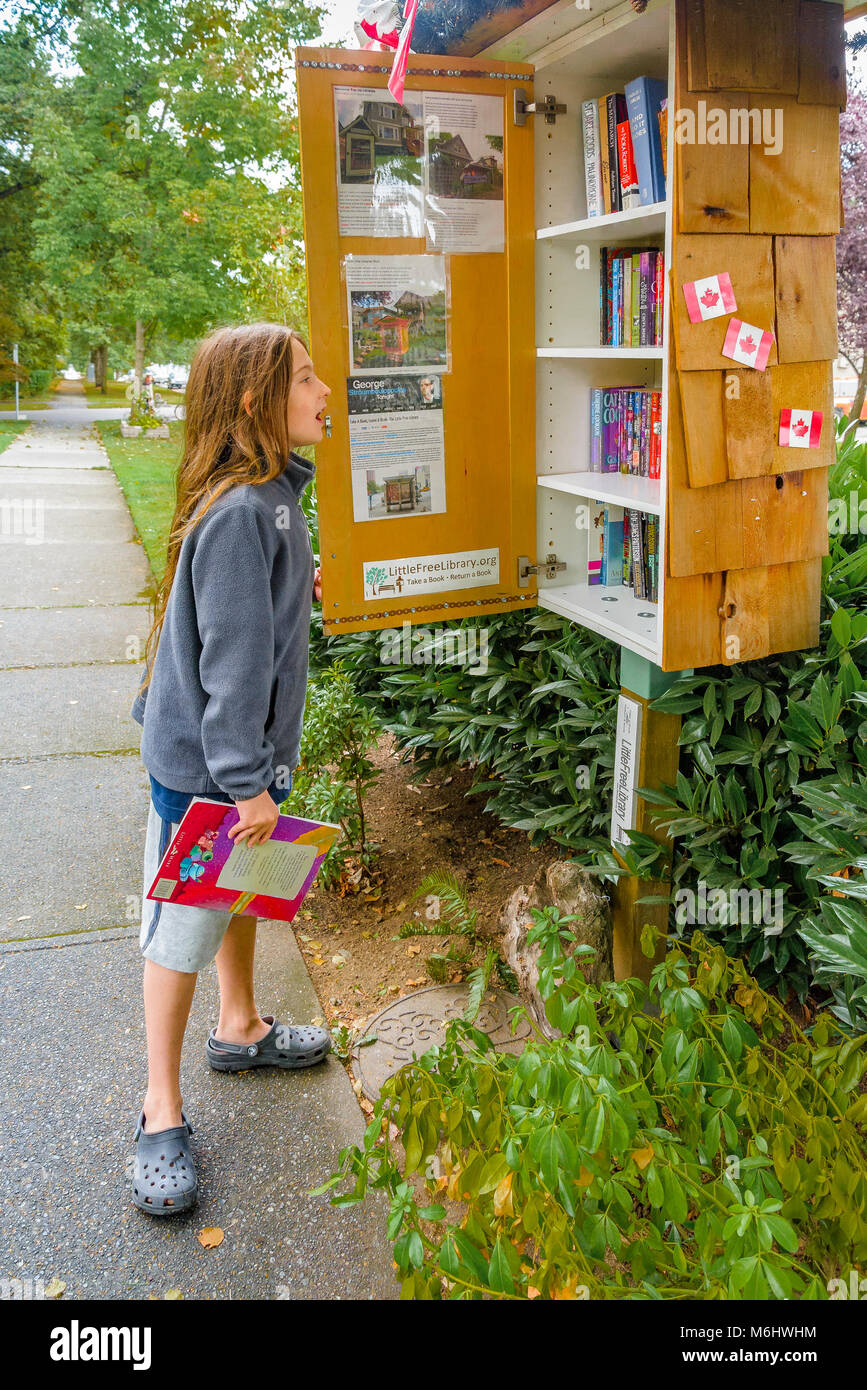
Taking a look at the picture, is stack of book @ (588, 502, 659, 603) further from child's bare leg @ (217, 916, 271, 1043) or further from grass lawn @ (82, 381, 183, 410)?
grass lawn @ (82, 381, 183, 410)

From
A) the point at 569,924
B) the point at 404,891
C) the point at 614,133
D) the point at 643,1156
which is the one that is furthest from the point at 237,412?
the point at 404,891

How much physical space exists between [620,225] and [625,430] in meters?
0.66

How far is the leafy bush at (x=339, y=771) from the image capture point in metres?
3.99

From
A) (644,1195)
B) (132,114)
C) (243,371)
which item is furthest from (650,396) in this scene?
(132,114)

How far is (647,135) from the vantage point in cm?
305

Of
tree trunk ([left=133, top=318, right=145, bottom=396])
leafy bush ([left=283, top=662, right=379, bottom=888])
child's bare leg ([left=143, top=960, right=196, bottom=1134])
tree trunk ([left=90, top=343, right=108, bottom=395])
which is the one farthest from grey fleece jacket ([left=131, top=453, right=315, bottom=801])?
tree trunk ([left=90, top=343, right=108, bottom=395])

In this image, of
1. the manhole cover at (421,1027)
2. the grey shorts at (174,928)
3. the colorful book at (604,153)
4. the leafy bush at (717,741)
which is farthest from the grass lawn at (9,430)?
the grey shorts at (174,928)

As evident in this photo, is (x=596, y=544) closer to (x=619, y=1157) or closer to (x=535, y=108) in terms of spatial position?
(x=535, y=108)

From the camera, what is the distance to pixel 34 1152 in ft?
9.20

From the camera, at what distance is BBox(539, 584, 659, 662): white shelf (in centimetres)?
294

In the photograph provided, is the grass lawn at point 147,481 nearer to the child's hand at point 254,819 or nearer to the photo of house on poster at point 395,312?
the photo of house on poster at point 395,312

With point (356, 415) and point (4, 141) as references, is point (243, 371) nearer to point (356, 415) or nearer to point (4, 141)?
point (356, 415)

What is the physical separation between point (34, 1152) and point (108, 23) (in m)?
22.0

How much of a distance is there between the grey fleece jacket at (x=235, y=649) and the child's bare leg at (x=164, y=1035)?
48 cm
